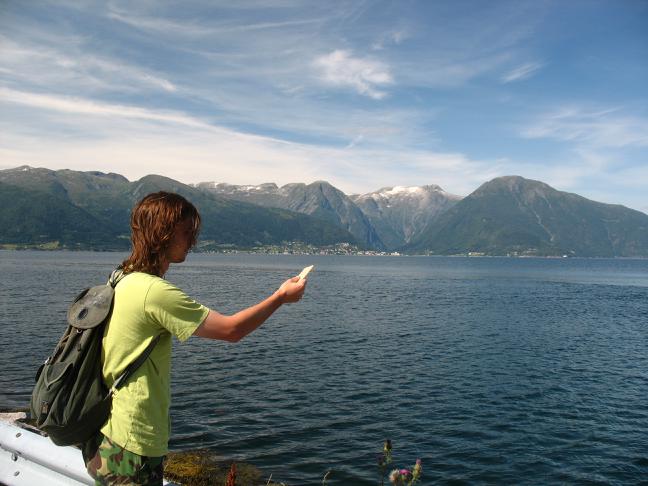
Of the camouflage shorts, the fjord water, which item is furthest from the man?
the fjord water

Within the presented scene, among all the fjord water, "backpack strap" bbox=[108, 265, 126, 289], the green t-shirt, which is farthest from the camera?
the fjord water

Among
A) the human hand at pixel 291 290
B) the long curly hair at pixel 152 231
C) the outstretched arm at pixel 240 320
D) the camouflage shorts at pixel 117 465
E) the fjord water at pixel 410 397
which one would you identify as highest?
the long curly hair at pixel 152 231

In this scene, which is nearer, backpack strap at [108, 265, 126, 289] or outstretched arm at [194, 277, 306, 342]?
outstretched arm at [194, 277, 306, 342]

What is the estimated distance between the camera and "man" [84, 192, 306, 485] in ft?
13.5

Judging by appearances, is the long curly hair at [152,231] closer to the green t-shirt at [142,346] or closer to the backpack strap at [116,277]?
the backpack strap at [116,277]

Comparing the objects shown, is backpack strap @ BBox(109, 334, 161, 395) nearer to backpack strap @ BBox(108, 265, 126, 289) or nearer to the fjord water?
backpack strap @ BBox(108, 265, 126, 289)

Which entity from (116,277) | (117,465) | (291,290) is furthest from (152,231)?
(117,465)

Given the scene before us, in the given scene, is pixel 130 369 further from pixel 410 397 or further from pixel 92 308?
pixel 410 397

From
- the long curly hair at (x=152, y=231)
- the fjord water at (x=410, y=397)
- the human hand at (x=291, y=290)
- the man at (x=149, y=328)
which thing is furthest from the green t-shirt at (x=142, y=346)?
the fjord water at (x=410, y=397)

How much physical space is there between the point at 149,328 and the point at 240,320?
2.54ft

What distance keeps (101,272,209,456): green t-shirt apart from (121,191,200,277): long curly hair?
0.63 feet

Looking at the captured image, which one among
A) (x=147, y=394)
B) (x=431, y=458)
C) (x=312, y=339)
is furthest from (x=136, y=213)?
(x=312, y=339)

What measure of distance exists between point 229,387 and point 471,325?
110 ft

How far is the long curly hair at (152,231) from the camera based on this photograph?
433 centimetres
